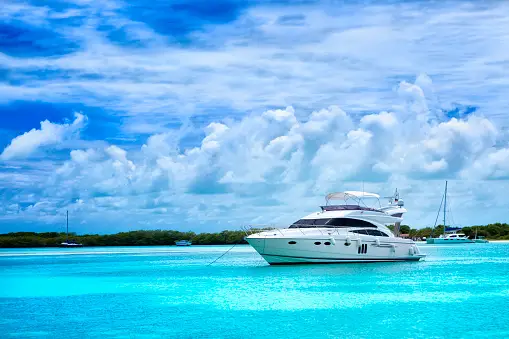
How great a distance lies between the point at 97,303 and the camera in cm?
3900

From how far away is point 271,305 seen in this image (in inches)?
1417

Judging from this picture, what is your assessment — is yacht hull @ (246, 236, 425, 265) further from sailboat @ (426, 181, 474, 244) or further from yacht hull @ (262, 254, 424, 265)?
sailboat @ (426, 181, 474, 244)

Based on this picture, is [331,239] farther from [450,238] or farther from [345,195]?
[450,238]

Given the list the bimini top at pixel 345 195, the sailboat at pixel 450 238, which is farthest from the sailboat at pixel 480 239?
the bimini top at pixel 345 195

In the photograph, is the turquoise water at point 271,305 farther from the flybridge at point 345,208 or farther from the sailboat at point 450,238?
the sailboat at point 450,238

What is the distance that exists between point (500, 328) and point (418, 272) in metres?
27.5

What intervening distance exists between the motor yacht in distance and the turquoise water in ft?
4.07

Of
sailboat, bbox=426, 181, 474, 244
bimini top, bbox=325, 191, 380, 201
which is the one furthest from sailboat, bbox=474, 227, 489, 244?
bimini top, bbox=325, 191, 380, 201

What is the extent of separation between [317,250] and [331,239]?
144 centimetres

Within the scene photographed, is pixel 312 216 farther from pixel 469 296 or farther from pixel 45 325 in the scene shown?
pixel 45 325

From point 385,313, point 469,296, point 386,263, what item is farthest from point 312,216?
point 385,313

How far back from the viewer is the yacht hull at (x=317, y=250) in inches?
2213

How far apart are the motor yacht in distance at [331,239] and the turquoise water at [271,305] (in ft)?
4.07

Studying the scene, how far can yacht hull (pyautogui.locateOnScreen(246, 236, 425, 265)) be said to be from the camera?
56219mm
